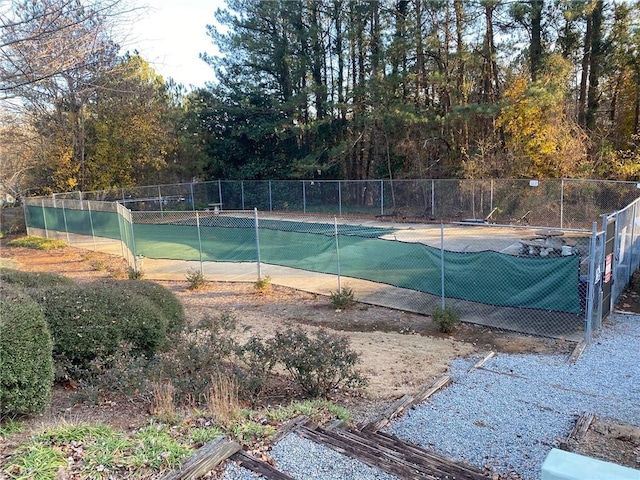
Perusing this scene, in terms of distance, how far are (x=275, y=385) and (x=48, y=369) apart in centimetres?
255

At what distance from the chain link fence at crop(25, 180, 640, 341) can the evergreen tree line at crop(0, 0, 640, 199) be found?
2.26 m

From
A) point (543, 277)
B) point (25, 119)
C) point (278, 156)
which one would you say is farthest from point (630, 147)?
point (25, 119)

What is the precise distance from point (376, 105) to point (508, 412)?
912 inches

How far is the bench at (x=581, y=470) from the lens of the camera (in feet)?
6.41

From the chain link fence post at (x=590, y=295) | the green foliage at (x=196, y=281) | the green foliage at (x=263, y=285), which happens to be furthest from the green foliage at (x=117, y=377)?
the green foliage at (x=196, y=281)

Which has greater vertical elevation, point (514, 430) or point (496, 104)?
point (496, 104)

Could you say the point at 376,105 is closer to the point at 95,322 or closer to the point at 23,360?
the point at 95,322

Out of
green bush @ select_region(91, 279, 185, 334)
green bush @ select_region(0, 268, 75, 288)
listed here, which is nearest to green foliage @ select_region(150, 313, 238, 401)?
green bush @ select_region(91, 279, 185, 334)

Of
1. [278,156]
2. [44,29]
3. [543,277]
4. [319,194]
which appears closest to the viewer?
[44,29]

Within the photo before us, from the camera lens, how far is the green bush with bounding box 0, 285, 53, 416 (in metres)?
3.82

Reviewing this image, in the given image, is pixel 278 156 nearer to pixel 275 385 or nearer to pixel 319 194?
pixel 319 194

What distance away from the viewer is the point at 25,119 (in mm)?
20766

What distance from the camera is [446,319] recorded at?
820 centimetres

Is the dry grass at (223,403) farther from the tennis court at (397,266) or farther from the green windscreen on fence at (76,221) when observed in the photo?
the green windscreen on fence at (76,221)
